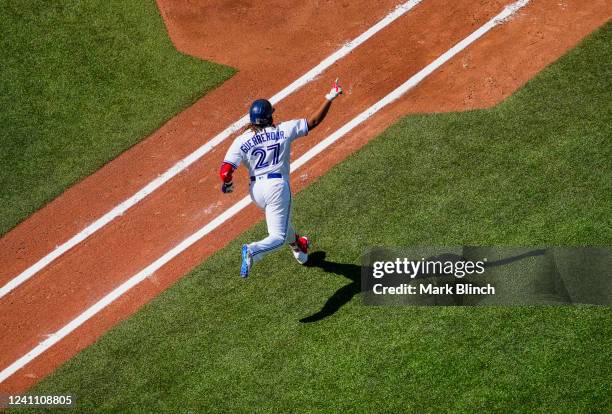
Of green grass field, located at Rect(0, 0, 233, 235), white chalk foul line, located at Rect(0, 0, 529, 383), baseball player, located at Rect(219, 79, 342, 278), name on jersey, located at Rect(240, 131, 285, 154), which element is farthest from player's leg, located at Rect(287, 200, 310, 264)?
green grass field, located at Rect(0, 0, 233, 235)

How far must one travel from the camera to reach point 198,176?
12.3 metres

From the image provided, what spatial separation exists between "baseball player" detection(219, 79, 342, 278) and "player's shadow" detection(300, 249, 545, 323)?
2.66ft

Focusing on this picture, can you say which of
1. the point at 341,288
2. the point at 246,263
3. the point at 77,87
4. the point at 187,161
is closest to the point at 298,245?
the point at 341,288

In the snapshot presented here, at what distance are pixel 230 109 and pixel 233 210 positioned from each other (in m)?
2.00

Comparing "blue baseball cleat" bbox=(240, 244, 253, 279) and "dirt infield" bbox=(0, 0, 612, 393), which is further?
"dirt infield" bbox=(0, 0, 612, 393)

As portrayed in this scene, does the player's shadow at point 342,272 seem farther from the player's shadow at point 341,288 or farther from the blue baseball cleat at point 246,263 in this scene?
the blue baseball cleat at point 246,263

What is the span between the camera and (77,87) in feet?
44.1

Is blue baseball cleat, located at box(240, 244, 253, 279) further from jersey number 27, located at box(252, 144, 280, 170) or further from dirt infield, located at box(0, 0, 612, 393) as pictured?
jersey number 27, located at box(252, 144, 280, 170)

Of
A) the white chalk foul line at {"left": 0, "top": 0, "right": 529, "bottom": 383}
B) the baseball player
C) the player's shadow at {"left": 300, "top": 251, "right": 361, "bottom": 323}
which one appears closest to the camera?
the baseball player

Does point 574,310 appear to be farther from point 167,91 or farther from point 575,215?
point 167,91

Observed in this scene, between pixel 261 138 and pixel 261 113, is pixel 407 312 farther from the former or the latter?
pixel 261 113

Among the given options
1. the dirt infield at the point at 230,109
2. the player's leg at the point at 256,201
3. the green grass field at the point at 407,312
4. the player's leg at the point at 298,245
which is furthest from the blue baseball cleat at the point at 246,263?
the dirt infield at the point at 230,109

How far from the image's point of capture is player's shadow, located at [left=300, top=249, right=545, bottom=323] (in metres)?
10.7

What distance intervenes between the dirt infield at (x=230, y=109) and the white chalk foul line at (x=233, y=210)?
0.32 feet
